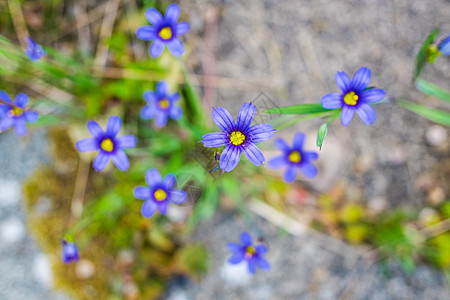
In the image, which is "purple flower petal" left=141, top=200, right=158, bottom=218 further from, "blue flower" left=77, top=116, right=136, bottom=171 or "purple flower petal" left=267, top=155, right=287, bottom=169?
"purple flower petal" left=267, top=155, right=287, bottom=169

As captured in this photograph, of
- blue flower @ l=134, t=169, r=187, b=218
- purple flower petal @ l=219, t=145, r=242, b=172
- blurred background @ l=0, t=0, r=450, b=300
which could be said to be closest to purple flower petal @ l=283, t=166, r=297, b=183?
blurred background @ l=0, t=0, r=450, b=300

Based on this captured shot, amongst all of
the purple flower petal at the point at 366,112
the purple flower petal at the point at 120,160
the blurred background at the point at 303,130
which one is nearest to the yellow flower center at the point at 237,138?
the purple flower petal at the point at 366,112

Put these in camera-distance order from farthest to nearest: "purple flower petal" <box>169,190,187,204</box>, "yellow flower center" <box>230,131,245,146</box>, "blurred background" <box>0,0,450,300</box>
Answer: "blurred background" <box>0,0,450,300</box> < "purple flower petal" <box>169,190,187,204</box> < "yellow flower center" <box>230,131,245,146</box>

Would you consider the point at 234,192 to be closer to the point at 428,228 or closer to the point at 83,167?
the point at 83,167

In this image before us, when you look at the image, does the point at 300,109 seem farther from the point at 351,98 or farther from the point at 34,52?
the point at 34,52

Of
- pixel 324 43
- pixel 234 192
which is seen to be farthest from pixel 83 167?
pixel 324 43

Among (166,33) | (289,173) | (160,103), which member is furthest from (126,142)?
(289,173)
